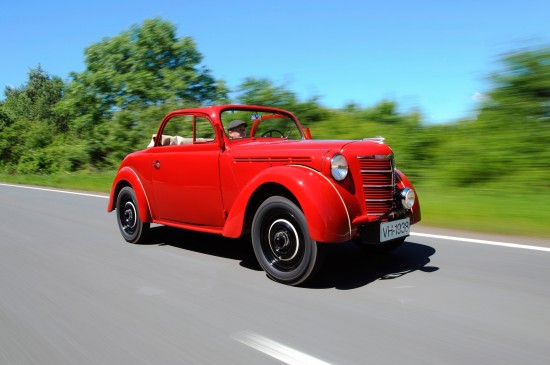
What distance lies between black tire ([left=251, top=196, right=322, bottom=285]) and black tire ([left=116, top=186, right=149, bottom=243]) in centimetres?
226

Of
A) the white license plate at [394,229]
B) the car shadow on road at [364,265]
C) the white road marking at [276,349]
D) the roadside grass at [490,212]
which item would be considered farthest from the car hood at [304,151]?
the roadside grass at [490,212]

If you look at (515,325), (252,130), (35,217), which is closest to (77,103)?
(35,217)

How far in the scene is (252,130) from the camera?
5473 millimetres

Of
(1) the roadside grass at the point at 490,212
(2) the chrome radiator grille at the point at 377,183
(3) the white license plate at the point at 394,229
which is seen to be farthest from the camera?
(1) the roadside grass at the point at 490,212

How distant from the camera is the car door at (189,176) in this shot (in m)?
4.85

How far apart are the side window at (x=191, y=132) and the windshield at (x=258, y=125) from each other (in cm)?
21

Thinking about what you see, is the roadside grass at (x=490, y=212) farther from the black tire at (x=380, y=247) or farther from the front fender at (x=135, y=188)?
the front fender at (x=135, y=188)

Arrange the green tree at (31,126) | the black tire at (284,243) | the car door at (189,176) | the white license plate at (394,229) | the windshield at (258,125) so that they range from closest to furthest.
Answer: the black tire at (284,243)
the white license plate at (394,229)
the car door at (189,176)
the windshield at (258,125)
the green tree at (31,126)

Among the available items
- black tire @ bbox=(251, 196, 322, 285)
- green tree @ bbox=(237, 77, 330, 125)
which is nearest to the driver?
black tire @ bbox=(251, 196, 322, 285)

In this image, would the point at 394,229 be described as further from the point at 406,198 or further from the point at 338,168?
the point at 338,168

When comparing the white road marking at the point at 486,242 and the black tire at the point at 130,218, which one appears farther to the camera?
the black tire at the point at 130,218

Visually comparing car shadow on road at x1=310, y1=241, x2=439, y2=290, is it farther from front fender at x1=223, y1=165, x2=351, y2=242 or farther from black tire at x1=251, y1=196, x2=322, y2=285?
front fender at x1=223, y1=165, x2=351, y2=242

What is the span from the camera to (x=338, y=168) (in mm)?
3932

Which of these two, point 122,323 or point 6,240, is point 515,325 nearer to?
point 122,323
